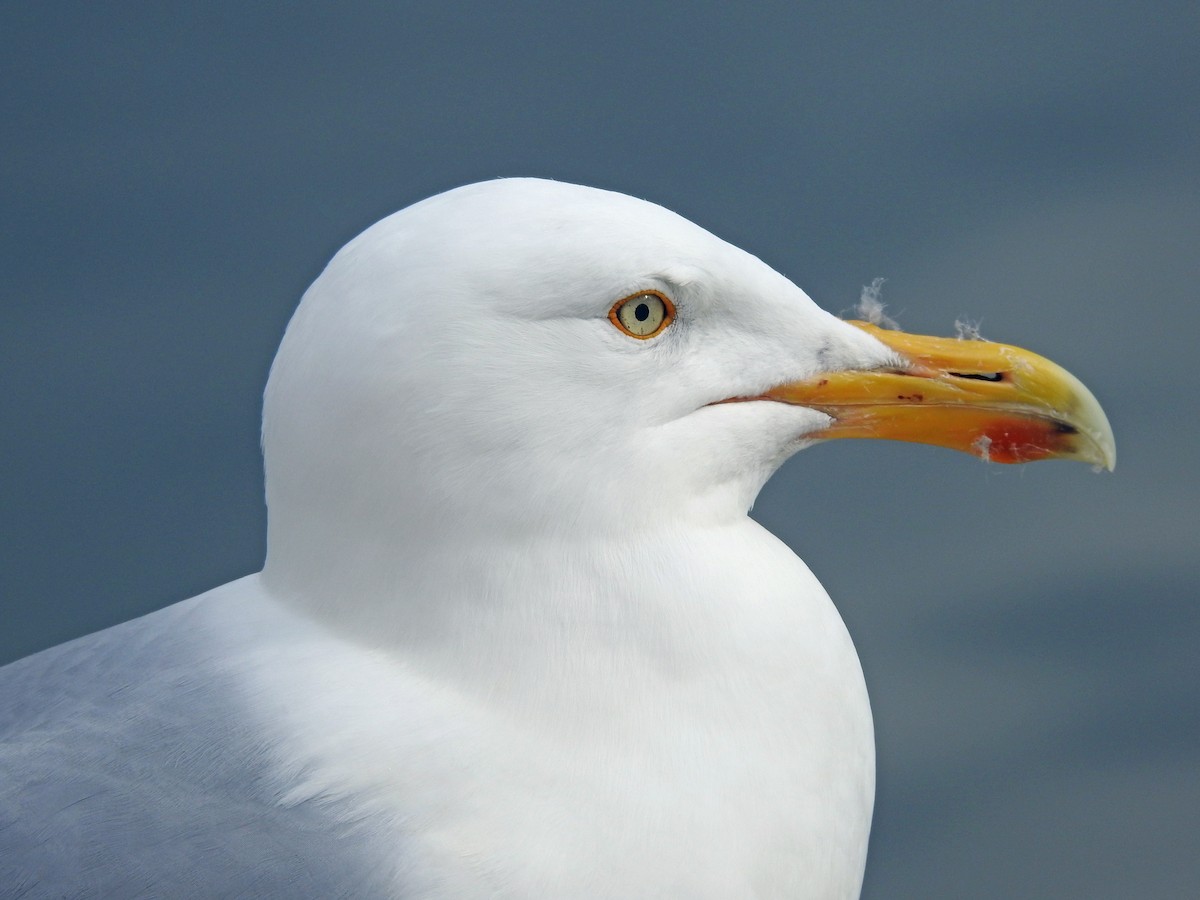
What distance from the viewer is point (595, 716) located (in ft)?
3.21

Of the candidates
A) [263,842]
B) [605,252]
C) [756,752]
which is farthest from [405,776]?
[605,252]

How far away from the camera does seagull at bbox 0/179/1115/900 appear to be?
0.94 metres

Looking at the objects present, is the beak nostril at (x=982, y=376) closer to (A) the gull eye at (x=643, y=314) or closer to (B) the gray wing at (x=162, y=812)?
Answer: (A) the gull eye at (x=643, y=314)

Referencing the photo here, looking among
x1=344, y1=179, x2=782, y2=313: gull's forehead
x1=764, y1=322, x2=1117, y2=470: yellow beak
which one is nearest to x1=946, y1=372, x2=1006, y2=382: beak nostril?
x1=764, y1=322, x2=1117, y2=470: yellow beak

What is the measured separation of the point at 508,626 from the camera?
38.3 inches

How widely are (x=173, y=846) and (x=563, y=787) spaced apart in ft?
0.76

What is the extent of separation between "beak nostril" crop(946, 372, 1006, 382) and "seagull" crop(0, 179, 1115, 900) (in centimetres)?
5

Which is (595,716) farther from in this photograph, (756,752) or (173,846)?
(173,846)

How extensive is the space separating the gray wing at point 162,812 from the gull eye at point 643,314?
0.34 m

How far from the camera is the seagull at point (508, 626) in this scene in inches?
37.0

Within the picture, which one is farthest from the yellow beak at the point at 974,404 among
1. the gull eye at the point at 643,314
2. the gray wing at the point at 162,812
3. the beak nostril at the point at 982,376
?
the gray wing at the point at 162,812

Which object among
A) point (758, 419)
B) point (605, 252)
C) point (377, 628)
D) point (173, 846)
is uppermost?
point (605, 252)

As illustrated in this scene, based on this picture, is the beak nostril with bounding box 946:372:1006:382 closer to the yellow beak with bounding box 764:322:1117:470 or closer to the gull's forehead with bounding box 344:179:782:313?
the yellow beak with bounding box 764:322:1117:470

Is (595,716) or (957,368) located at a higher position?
(957,368)
